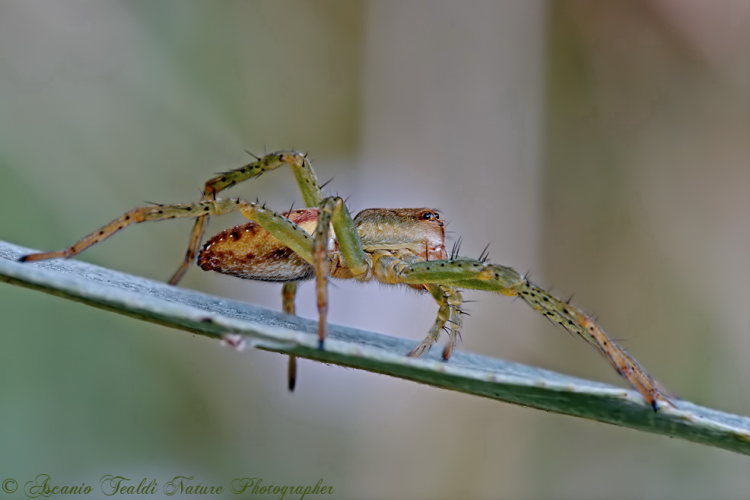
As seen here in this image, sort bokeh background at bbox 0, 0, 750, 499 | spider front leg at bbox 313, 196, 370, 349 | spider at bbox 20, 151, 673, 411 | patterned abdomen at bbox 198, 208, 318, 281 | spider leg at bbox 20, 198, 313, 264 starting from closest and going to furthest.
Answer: spider front leg at bbox 313, 196, 370, 349 < spider at bbox 20, 151, 673, 411 < spider leg at bbox 20, 198, 313, 264 < patterned abdomen at bbox 198, 208, 318, 281 < bokeh background at bbox 0, 0, 750, 499

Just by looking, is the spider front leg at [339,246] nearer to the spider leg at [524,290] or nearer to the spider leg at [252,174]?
the spider leg at [524,290]

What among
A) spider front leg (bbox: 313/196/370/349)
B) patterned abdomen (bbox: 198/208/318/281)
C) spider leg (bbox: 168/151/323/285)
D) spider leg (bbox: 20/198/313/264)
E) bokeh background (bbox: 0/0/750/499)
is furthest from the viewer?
bokeh background (bbox: 0/0/750/499)

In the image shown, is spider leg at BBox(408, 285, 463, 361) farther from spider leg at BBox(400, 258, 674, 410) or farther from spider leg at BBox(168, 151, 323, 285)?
spider leg at BBox(168, 151, 323, 285)

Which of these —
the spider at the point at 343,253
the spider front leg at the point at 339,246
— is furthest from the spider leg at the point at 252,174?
the spider front leg at the point at 339,246

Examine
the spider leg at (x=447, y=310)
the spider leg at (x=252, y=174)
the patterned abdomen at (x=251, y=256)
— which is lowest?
the spider leg at (x=447, y=310)

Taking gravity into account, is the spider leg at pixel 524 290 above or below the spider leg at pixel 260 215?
below

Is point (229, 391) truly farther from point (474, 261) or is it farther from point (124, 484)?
point (474, 261)

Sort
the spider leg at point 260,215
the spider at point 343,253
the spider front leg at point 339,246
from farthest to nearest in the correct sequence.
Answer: the spider leg at point 260,215, the spider at point 343,253, the spider front leg at point 339,246

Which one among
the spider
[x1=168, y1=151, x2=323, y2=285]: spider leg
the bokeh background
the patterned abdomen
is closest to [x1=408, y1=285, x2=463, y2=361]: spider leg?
the spider

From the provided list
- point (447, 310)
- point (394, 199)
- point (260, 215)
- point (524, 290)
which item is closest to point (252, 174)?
point (260, 215)
